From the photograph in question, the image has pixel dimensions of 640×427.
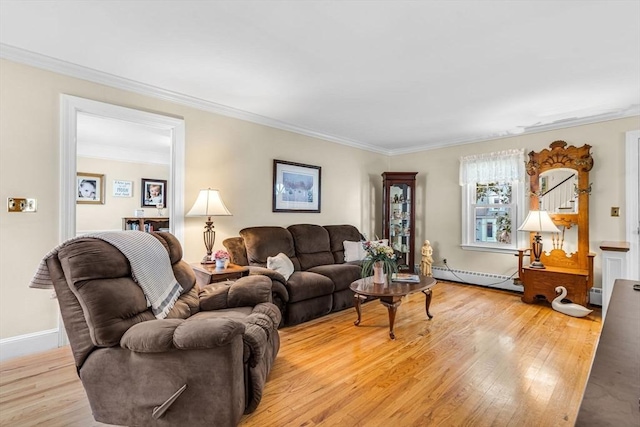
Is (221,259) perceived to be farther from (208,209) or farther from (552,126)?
(552,126)

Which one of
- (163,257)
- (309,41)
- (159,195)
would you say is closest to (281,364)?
(163,257)

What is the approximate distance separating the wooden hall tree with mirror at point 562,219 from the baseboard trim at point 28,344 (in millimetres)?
5133

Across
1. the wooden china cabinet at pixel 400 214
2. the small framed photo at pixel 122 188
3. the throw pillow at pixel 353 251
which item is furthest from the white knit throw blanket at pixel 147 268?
the wooden china cabinet at pixel 400 214

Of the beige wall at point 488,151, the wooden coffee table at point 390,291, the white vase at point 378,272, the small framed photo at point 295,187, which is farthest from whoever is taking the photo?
the small framed photo at point 295,187

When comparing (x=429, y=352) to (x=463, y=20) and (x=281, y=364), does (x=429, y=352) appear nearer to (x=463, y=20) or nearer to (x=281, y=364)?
(x=281, y=364)

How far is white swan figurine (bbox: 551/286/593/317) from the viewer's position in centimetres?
352

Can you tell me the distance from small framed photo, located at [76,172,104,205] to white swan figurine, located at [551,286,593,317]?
21.7 feet

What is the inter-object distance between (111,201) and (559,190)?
266 inches

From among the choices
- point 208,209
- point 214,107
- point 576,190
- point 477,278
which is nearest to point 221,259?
point 208,209

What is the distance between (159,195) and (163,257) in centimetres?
408

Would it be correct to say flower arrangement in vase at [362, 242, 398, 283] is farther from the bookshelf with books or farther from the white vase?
the bookshelf with books

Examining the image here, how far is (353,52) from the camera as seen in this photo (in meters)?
2.50

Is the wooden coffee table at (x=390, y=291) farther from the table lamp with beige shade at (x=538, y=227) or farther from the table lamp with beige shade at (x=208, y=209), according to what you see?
the table lamp with beige shade at (x=538, y=227)

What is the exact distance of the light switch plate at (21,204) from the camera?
2.49 meters
